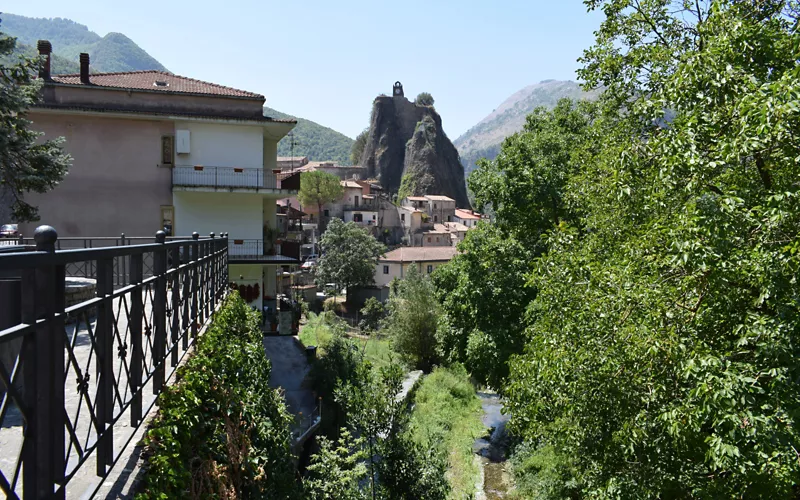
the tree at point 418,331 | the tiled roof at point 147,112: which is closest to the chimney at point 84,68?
the tiled roof at point 147,112

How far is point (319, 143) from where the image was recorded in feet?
610

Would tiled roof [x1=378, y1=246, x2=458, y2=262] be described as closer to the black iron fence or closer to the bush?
the bush

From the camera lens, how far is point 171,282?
249 inches

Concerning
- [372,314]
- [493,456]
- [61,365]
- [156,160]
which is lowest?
[493,456]

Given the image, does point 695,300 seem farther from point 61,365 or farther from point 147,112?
point 147,112

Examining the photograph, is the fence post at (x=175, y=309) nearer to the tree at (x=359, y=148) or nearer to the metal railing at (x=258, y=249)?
the metal railing at (x=258, y=249)

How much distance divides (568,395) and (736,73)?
4.87 meters

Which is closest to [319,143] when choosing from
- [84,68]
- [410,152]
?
[410,152]

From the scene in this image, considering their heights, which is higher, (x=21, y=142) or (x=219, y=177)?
(x=21, y=142)

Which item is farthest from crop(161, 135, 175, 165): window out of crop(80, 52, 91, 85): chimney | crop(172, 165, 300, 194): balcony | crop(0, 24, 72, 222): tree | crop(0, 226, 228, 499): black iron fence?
crop(0, 226, 228, 499): black iron fence

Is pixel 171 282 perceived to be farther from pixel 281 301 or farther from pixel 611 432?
pixel 281 301

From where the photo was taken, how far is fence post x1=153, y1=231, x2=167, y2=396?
18.0ft

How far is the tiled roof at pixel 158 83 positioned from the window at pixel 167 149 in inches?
72.7

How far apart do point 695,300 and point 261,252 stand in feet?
62.9
